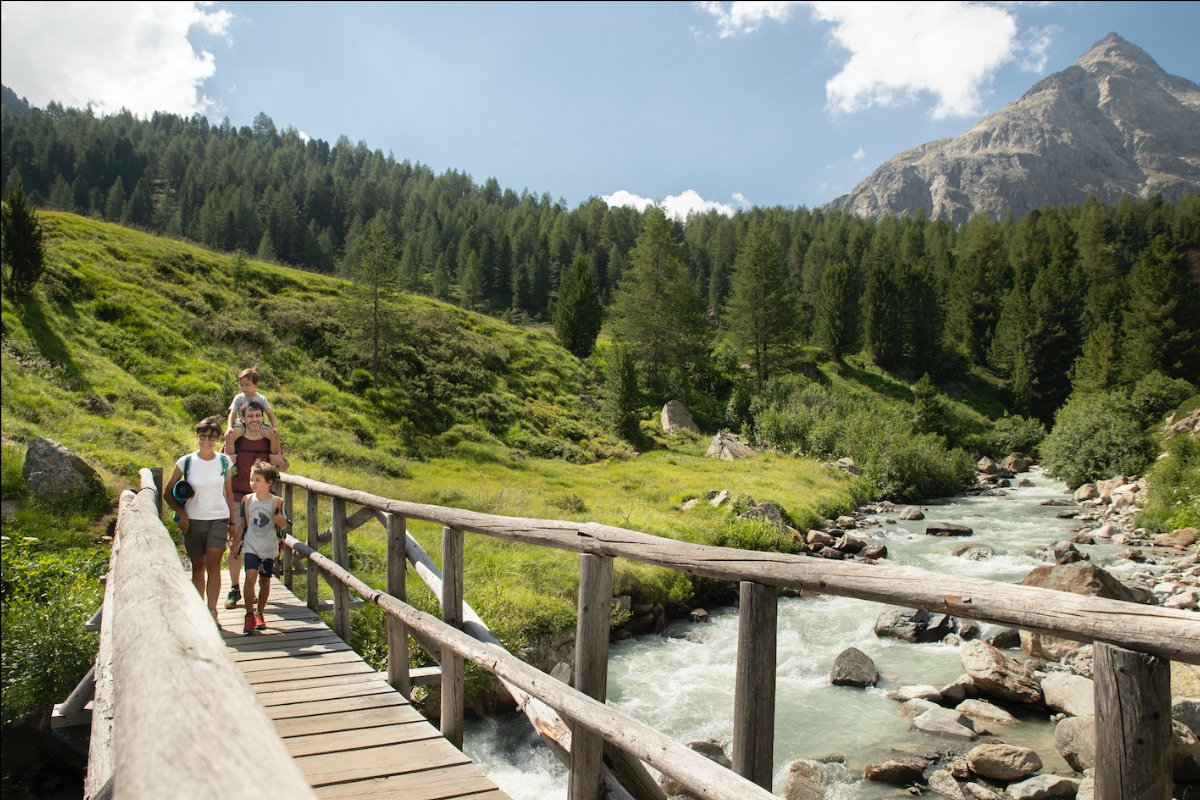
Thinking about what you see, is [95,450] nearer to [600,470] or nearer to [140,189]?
[600,470]

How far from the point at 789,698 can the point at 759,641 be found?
8.22 metres

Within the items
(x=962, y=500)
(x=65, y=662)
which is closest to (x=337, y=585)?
(x=65, y=662)

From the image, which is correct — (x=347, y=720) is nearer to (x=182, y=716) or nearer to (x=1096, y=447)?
(x=182, y=716)

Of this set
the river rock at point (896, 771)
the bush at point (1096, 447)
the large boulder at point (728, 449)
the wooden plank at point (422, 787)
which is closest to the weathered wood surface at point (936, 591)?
the wooden plank at point (422, 787)

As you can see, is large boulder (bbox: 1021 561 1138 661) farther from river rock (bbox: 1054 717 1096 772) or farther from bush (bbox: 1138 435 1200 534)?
bush (bbox: 1138 435 1200 534)

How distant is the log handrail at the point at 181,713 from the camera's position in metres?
1.00

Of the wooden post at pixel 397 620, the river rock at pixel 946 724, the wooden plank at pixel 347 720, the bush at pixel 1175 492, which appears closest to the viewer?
the wooden plank at pixel 347 720

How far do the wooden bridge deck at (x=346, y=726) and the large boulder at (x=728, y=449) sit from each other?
102 feet

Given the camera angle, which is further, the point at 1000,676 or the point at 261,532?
the point at 1000,676

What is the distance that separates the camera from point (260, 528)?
26.5ft

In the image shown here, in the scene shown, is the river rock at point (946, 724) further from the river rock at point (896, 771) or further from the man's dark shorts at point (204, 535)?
the man's dark shorts at point (204, 535)

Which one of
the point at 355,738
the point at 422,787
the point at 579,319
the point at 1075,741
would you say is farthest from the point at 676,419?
the point at 422,787

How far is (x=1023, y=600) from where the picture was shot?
211 cm

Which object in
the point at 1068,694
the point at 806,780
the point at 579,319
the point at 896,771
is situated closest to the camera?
the point at 806,780
